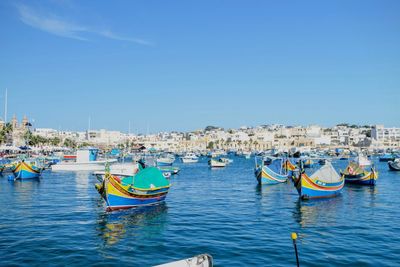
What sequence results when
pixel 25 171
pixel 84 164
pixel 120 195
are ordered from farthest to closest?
pixel 84 164 → pixel 25 171 → pixel 120 195

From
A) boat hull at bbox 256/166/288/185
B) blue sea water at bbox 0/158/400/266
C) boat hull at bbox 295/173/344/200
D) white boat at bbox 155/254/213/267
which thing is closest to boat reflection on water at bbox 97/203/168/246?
blue sea water at bbox 0/158/400/266

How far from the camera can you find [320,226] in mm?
24406

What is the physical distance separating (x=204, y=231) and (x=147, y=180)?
957 cm

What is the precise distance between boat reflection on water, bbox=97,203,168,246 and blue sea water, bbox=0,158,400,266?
6 cm

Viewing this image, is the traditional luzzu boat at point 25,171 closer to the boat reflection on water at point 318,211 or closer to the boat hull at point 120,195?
the boat hull at point 120,195

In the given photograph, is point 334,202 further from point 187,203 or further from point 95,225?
point 95,225

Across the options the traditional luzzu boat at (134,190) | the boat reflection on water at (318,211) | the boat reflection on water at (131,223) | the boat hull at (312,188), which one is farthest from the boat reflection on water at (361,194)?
the boat reflection on water at (131,223)

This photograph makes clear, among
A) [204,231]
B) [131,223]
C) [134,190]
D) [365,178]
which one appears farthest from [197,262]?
[365,178]

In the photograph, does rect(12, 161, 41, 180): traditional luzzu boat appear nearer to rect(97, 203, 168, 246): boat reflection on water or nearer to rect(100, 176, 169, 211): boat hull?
rect(100, 176, 169, 211): boat hull

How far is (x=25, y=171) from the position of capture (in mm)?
55562

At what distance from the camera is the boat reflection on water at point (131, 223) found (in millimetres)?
21969

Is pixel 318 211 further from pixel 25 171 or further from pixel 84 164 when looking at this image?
pixel 84 164

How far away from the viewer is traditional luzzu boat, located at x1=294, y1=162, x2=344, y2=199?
35.0m

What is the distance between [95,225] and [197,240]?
7272 millimetres
